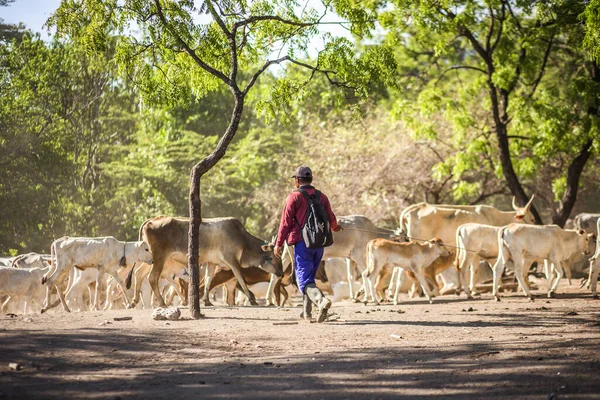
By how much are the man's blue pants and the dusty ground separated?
66 cm

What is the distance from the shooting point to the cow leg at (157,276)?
53.0ft

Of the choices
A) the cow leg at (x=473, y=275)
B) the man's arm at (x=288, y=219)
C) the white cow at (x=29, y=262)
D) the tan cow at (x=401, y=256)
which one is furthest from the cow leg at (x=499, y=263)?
the white cow at (x=29, y=262)

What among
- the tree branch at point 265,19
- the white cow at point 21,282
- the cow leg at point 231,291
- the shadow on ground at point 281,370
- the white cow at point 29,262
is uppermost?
the tree branch at point 265,19

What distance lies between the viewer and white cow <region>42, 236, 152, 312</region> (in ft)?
50.5

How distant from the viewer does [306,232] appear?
37.4 feet

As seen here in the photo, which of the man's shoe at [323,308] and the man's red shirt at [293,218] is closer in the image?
the man's shoe at [323,308]

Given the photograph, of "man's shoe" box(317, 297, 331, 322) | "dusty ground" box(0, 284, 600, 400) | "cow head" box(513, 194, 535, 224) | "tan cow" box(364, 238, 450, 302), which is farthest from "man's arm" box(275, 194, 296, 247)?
"cow head" box(513, 194, 535, 224)

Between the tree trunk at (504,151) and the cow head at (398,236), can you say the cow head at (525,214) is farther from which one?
the cow head at (398,236)

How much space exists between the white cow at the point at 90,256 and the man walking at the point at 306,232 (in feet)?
17.2

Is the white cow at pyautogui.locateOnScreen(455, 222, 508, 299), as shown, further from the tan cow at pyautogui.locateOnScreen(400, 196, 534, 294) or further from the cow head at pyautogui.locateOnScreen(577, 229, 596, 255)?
the tan cow at pyautogui.locateOnScreen(400, 196, 534, 294)

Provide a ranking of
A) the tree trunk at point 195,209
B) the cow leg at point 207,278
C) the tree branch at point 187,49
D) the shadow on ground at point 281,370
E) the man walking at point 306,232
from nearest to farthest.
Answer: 1. the shadow on ground at point 281,370
2. the man walking at point 306,232
3. the tree branch at point 187,49
4. the tree trunk at point 195,209
5. the cow leg at point 207,278

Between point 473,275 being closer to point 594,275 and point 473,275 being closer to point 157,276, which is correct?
point 594,275

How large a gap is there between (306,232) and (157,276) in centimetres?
585

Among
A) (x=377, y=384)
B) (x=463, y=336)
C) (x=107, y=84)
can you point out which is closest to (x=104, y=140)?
(x=107, y=84)
